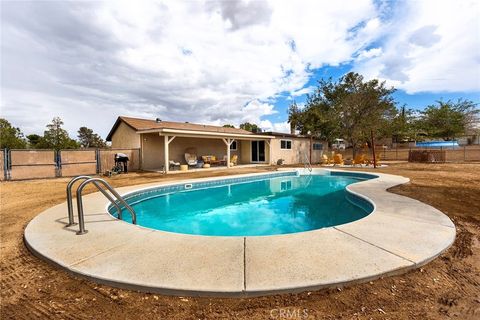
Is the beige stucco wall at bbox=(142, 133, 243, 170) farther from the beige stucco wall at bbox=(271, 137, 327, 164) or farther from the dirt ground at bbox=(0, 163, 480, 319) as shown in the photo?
the dirt ground at bbox=(0, 163, 480, 319)

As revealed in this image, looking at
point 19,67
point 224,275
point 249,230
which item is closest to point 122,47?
point 19,67

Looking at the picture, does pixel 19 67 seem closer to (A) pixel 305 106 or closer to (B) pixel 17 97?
(B) pixel 17 97

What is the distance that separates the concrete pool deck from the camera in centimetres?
227

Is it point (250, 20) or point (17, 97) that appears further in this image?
point (17, 97)

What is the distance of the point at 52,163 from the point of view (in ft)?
37.5

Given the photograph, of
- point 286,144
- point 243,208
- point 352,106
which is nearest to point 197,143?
point 286,144

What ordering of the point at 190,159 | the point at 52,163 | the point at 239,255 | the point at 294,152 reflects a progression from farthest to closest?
the point at 294,152 → the point at 190,159 → the point at 52,163 → the point at 239,255

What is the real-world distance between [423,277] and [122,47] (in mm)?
14996

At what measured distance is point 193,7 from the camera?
946cm

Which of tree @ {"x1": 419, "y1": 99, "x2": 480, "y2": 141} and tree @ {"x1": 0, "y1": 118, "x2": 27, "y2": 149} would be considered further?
tree @ {"x1": 419, "y1": 99, "x2": 480, "y2": 141}

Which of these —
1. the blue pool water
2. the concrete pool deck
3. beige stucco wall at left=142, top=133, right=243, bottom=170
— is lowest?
the blue pool water

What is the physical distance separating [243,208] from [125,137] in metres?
12.6

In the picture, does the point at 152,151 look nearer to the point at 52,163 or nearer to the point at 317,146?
the point at 52,163

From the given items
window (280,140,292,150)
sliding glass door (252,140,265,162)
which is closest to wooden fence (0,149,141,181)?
sliding glass door (252,140,265,162)
